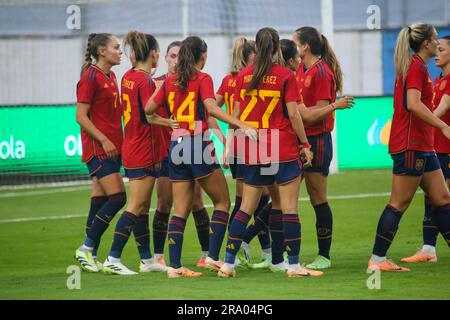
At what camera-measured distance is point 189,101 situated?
960cm

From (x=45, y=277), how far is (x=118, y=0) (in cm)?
1705

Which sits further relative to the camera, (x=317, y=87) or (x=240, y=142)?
(x=317, y=87)

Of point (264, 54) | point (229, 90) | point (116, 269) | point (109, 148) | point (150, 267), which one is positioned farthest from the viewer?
point (229, 90)

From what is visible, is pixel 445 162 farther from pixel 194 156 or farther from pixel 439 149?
pixel 194 156

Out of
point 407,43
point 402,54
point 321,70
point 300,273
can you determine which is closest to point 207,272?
point 300,273

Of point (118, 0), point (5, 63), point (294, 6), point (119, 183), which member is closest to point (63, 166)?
point (5, 63)

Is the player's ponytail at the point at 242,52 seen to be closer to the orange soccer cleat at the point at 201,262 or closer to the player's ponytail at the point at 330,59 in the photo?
the player's ponytail at the point at 330,59

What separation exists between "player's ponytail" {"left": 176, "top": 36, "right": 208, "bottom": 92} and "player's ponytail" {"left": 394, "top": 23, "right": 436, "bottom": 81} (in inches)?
71.7

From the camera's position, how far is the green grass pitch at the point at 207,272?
857cm

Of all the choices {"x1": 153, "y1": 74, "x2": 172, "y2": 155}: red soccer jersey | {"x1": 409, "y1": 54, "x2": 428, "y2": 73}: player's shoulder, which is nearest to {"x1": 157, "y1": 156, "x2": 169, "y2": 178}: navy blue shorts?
{"x1": 153, "y1": 74, "x2": 172, "y2": 155}: red soccer jersey

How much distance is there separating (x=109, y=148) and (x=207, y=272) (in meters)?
1.55

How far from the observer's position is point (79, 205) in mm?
17766

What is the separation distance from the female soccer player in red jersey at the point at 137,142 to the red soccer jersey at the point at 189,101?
427 millimetres
